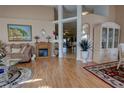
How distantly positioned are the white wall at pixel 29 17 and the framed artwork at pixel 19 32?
178mm

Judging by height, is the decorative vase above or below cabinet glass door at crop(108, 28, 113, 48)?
below

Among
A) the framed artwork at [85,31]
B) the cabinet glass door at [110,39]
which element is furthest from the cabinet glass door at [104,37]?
the framed artwork at [85,31]

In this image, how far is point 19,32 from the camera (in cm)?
705

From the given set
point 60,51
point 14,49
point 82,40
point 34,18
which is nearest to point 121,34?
point 82,40

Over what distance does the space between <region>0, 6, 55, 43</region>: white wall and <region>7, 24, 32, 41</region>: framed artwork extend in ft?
0.58

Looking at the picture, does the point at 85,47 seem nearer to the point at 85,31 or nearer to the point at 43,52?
the point at 85,31

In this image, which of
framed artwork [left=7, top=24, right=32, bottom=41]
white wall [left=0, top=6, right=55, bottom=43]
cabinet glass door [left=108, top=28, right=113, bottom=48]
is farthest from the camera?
framed artwork [left=7, top=24, right=32, bottom=41]

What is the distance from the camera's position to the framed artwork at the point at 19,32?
6921 mm

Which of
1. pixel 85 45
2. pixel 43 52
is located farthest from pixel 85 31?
pixel 43 52

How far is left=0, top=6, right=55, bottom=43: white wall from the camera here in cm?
682

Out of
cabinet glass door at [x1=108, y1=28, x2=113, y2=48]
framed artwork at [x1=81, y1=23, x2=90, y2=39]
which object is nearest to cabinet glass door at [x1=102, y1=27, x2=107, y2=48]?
cabinet glass door at [x1=108, y1=28, x2=113, y2=48]

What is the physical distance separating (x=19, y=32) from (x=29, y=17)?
42.2 inches

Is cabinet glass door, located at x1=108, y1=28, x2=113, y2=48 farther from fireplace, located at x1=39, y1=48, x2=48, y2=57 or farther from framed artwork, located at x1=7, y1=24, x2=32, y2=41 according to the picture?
framed artwork, located at x1=7, y1=24, x2=32, y2=41
